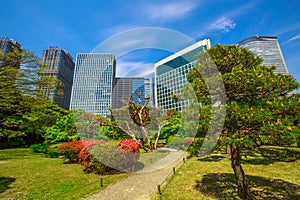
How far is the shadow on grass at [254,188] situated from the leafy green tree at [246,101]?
58 cm

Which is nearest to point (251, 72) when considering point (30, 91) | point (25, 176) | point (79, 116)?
point (25, 176)

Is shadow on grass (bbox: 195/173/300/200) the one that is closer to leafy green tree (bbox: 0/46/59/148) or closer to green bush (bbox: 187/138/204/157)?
green bush (bbox: 187/138/204/157)

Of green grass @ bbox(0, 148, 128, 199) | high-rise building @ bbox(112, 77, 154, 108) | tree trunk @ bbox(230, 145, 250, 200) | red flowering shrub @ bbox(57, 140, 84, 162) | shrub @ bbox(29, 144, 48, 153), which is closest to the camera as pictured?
tree trunk @ bbox(230, 145, 250, 200)

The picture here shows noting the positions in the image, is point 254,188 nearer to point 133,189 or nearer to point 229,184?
point 229,184

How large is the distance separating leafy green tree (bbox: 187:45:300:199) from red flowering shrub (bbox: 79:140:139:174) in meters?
4.84

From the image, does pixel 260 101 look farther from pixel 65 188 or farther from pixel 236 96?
pixel 65 188

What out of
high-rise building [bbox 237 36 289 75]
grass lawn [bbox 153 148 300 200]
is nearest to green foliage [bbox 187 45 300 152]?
grass lawn [bbox 153 148 300 200]

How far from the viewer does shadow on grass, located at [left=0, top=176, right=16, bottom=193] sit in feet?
16.1

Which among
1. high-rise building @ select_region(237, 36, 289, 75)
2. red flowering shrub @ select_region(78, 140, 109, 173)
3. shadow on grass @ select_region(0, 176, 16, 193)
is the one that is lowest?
shadow on grass @ select_region(0, 176, 16, 193)

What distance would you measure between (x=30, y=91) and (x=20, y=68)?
141 cm

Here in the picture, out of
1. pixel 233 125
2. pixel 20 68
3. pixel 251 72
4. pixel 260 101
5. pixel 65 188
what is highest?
pixel 20 68

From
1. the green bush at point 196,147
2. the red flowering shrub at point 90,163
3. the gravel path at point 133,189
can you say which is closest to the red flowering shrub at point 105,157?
the red flowering shrub at point 90,163

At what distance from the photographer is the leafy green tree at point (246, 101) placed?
8.39ft

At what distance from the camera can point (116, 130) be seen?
55.2 ft
